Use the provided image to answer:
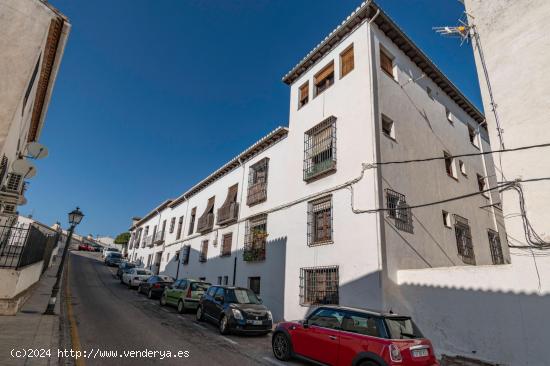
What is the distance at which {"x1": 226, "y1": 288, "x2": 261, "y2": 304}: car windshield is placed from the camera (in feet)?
34.0

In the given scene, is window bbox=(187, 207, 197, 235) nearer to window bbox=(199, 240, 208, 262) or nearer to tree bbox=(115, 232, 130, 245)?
window bbox=(199, 240, 208, 262)

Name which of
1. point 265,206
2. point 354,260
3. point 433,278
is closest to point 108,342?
point 354,260

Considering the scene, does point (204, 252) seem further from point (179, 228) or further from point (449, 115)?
point (449, 115)

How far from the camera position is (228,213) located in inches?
704

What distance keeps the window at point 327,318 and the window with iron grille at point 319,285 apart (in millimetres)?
3128

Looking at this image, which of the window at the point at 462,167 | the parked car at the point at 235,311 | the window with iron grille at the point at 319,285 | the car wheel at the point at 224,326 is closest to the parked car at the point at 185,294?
the parked car at the point at 235,311

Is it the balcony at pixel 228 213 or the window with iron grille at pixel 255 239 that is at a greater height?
the balcony at pixel 228 213

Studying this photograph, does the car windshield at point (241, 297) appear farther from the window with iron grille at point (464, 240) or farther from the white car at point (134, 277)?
the white car at point (134, 277)

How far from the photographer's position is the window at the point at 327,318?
613 centimetres

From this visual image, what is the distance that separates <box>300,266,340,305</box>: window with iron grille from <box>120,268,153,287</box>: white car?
12950mm

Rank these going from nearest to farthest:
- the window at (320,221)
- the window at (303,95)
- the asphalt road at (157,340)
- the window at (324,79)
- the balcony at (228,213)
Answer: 1. the asphalt road at (157,340)
2. the window at (320,221)
3. the window at (324,79)
4. the window at (303,95)
5. the balcony at (228,213)

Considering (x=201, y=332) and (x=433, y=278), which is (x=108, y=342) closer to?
(x=201, y=332)

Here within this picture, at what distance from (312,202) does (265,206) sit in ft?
12.9

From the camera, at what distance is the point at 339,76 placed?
12.3 m
